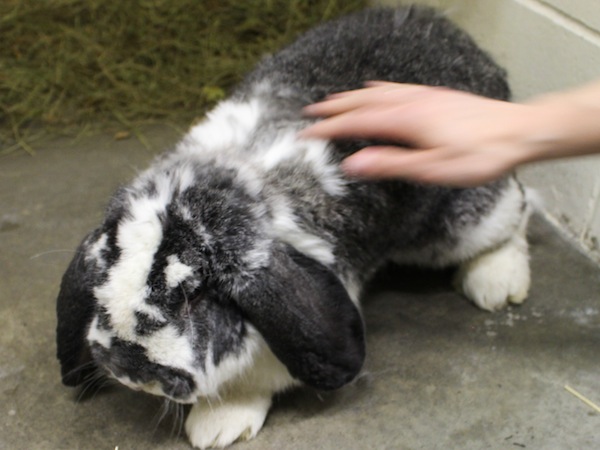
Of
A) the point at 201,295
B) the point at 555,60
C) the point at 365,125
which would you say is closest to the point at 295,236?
the point at 201,295

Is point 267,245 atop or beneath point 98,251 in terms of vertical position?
atop

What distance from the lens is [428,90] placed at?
5.25 feet

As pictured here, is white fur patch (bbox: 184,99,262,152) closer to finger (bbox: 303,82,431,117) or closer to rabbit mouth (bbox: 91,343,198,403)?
finger (bbox: 303,82,431,117)

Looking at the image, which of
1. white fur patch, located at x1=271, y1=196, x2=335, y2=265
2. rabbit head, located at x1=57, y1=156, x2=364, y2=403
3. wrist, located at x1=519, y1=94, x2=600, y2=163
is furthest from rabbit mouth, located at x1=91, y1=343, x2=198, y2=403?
wrist, located at x1=519, y1=94, x2=600, y2=163

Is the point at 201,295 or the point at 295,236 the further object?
the point at 295,236

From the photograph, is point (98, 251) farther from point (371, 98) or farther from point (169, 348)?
point (371, 98)

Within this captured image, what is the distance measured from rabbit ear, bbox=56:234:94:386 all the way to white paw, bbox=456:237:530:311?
1.21 m

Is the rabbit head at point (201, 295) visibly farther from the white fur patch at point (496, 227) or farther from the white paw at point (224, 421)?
the white fur patch at point (496, 227)

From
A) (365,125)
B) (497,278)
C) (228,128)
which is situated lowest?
(497,278)

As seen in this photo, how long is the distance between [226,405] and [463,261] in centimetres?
95

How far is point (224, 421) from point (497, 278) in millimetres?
992

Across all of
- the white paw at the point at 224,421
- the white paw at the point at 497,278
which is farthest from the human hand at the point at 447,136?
the white paw at the point at 497,278

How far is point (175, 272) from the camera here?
1.70 meters

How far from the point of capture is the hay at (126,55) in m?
3.64
